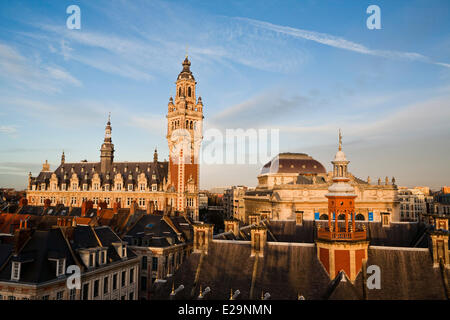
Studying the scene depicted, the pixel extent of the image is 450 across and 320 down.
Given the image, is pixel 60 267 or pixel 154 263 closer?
pixel 60 267

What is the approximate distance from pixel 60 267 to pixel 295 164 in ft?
271

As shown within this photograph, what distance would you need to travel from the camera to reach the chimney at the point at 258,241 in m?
25.1

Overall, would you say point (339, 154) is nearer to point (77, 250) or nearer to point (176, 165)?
point (77, 250)

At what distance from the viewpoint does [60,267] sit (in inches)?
1087

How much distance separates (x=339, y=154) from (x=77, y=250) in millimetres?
24638

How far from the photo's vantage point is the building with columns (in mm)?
79750

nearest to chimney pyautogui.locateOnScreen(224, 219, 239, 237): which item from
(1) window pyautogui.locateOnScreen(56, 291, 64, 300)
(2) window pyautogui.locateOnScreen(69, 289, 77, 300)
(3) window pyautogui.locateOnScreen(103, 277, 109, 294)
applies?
(3) window pyautogui.locateOnScreen(103, 277, 109, 294)

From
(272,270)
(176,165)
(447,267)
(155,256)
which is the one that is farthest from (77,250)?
(176,165)

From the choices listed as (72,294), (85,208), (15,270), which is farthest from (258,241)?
(85,208)

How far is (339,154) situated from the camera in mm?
29219

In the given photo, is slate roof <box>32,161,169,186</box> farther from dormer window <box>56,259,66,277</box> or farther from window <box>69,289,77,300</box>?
dormer window <box>56,259,66,277</box>

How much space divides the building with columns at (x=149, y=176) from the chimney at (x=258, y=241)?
2062 inches

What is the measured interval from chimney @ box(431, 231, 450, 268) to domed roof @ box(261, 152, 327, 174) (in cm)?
7894

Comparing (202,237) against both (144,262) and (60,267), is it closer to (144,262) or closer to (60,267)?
(60,267)
